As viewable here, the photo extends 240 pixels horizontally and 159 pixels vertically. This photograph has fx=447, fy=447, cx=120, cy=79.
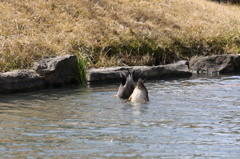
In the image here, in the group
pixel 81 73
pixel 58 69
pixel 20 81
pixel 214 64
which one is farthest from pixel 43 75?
pixel 214 64

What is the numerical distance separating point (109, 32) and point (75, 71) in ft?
12.4

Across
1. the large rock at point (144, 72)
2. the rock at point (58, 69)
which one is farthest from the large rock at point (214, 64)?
the rock at point (58, 69)

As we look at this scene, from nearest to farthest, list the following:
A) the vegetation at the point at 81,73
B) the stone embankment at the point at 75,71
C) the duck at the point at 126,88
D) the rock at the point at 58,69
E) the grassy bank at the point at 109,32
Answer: the duck at the point at 126,88, the stone embankment at the point at 75,71, the rock at the point at 58,69, the vegetation at the point at 81,73, the grassy bank at the point at 109,32

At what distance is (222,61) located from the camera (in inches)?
531

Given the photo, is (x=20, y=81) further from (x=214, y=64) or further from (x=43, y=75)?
(x=214, y=64)

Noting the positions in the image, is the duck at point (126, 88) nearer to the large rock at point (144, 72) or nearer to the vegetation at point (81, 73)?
the large rock at point (144, 72)

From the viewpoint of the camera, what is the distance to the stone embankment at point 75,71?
9.69 m

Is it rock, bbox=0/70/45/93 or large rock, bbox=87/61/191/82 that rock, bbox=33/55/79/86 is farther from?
large rock, bbox=87/61/191/82

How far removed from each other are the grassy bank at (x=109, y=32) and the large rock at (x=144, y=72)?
0.89m

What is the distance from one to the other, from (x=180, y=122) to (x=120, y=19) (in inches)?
400

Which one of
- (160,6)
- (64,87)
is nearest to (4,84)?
(64,87)

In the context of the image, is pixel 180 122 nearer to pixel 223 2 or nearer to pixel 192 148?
pixel 192 148

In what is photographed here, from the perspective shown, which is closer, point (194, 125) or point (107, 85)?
point (194, 125)

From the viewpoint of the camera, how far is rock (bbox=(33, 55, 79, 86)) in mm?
10312
